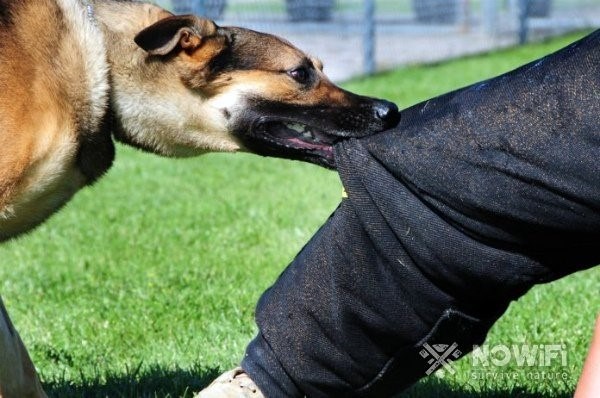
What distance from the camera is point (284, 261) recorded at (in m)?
5.84

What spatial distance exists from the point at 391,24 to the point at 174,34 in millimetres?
12963

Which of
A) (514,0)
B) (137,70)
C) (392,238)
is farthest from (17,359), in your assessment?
(514,0)

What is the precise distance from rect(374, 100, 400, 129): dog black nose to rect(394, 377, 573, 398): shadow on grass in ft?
3.40

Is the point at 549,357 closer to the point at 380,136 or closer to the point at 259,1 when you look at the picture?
the point at 380,136

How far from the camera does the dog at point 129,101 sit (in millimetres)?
3551

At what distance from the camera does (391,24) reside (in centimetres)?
1655

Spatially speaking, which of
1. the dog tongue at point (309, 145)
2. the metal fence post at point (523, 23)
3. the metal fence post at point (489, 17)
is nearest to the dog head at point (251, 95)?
the dog tongue at point (309, 145)

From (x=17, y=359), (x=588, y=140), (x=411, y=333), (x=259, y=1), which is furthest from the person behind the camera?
(x=259, y=1)

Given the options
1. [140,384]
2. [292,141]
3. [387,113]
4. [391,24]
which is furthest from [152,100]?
[391,24]

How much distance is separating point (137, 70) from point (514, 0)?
15.4 meters
